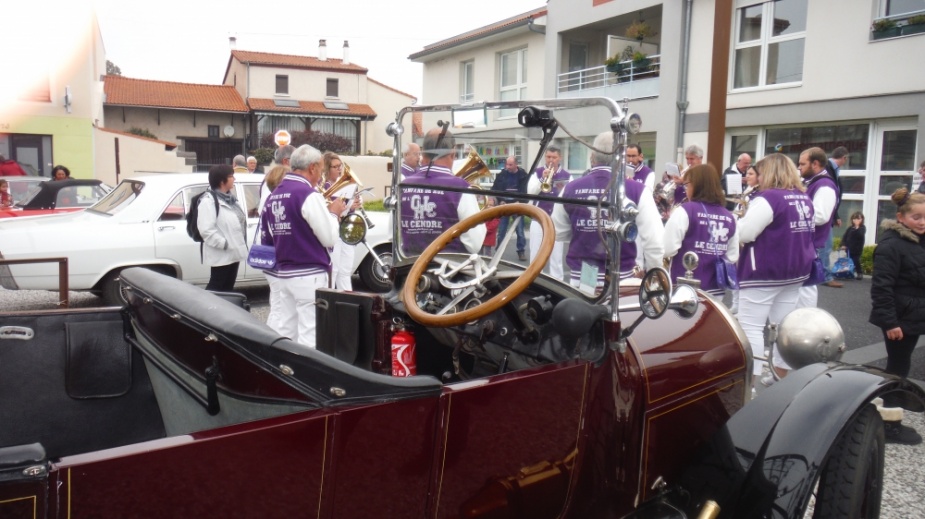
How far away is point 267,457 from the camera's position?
1.47m

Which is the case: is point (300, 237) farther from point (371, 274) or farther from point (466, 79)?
point (466, 79)

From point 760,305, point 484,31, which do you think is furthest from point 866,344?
point 484,31

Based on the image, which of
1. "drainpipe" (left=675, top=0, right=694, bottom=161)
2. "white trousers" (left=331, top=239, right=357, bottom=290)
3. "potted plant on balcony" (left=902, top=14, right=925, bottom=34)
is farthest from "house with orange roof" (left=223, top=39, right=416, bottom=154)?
"white trousers" (left=331, top=239, right=357, bottom=290)

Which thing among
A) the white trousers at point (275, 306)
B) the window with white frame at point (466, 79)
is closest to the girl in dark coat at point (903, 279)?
the white trousers at point (275, 306)

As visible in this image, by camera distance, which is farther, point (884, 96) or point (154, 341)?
point (884, 96)

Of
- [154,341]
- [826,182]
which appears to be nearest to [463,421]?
[154,341]

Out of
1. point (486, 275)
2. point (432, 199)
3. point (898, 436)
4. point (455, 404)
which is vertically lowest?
point (898, 436)

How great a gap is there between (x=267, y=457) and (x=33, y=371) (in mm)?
1375

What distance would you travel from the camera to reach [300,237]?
4.98 m

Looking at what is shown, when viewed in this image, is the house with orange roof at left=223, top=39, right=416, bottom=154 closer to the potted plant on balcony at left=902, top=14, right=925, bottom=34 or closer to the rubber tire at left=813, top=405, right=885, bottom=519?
the potted plant on balcony at left=902, top=14, right=925, bottom=34

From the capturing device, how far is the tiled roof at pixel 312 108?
3688 centimetres

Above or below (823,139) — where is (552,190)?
below

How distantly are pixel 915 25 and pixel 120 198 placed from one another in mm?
11815

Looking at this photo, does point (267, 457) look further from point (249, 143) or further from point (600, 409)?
point (249, 143)
